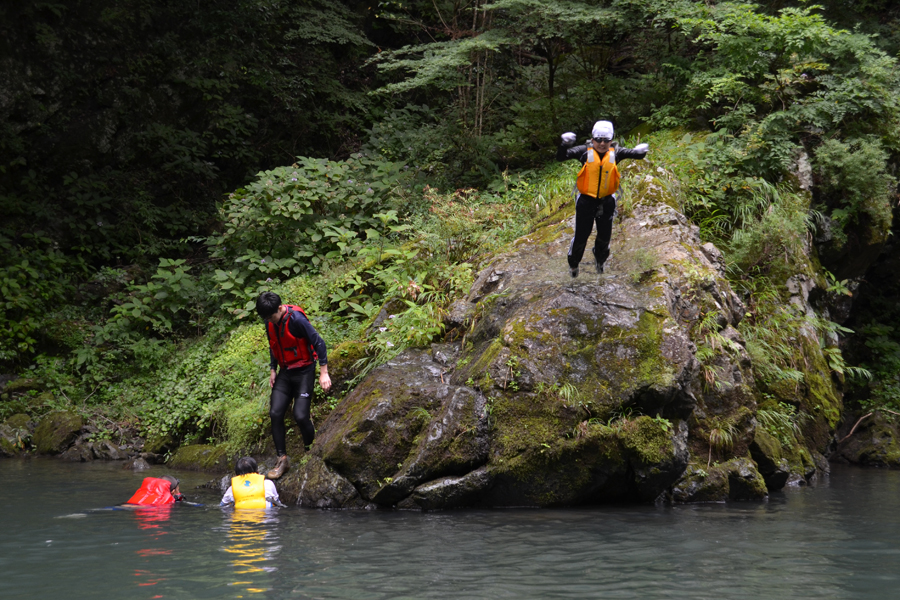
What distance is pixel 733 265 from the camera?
9.43m

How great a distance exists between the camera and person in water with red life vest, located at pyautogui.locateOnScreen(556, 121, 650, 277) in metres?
7.27

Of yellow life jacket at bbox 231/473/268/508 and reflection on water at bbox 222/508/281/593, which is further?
yellow life jacket at bbox 231/473/268/508

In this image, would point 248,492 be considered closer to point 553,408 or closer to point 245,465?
point 245,465

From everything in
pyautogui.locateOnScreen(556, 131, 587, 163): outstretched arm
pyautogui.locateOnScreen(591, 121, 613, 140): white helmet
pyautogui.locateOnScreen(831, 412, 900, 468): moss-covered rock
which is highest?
pyautogui.locateOnScreen(591, 121, 613, 140): white helmet

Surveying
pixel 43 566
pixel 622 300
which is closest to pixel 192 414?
pixel 43 566

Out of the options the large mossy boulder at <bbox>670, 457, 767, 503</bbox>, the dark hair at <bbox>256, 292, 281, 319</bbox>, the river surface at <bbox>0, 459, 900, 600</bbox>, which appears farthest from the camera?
the dark hair at <bbox>256, 292, 281, 319</bbox>

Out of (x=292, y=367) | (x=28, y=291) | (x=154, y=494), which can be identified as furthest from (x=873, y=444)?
(x=28, y=291)

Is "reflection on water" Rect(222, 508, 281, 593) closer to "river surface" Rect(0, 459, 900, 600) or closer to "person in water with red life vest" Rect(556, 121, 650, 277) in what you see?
"river surface" Rect(0, 459, 900, 600)

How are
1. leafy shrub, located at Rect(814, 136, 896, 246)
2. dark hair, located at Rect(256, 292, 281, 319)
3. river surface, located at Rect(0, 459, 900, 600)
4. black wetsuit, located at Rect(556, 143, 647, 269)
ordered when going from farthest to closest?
1. leafy shrub, located at Rect(814, 136, 896, 246)
2. black wetsuit, located at Rect(556, 143, 647, 269)
3. dark hair, located at Rect(256, 292, 281, 319)
4. river surface, located at Rect(0, 459, 900, 600)

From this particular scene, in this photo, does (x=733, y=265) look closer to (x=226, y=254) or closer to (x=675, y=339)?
(x=675, y=339)

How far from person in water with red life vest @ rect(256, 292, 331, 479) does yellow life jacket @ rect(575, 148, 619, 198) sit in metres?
3.15

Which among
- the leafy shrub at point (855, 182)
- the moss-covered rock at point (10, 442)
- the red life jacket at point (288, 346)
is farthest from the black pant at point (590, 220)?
the moss-covered rock at point (10, 442)

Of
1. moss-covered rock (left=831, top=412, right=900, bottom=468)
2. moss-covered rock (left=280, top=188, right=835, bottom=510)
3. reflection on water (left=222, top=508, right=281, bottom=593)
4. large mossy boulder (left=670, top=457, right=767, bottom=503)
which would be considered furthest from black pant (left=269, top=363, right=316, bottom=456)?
moss-covered rock (left=831, top=412, right=900, bottom=468)

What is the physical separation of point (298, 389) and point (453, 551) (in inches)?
124
